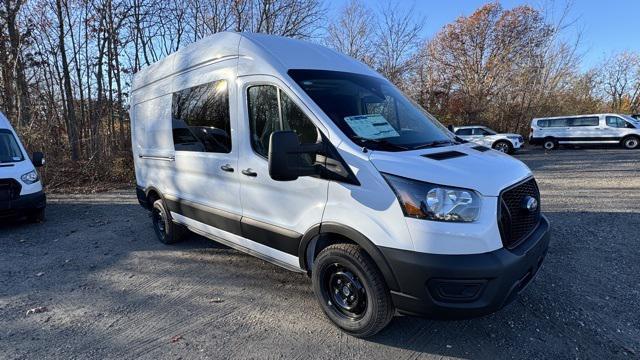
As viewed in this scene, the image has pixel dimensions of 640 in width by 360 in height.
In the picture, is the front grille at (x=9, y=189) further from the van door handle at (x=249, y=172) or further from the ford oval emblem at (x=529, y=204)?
the ford oval emblem at (x=529, y=204)

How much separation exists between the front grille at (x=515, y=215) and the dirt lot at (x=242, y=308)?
84cm

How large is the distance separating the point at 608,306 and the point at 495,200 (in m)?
1.89

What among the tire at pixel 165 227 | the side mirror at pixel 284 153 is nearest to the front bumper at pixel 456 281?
the side mirror at pixel 284 153

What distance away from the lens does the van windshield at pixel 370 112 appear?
3.03m

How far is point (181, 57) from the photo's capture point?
15.4 ft

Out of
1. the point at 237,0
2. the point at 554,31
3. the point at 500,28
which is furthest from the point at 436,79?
the point at 237,0

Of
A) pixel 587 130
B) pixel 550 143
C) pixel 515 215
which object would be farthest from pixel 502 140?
pixel 515 215

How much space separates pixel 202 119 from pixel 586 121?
23.4 metres

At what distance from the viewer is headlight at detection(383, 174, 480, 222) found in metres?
2.52

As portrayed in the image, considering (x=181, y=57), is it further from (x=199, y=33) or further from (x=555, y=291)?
(x=199, y=33)

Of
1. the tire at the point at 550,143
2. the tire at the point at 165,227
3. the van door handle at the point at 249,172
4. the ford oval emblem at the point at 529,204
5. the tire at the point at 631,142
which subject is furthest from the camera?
the tire at the point at 550,143

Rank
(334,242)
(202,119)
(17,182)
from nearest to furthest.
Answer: (334,242) < (202,119) < (17,182)

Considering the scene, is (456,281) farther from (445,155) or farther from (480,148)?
(480,148)

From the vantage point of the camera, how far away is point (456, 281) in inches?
98.4
